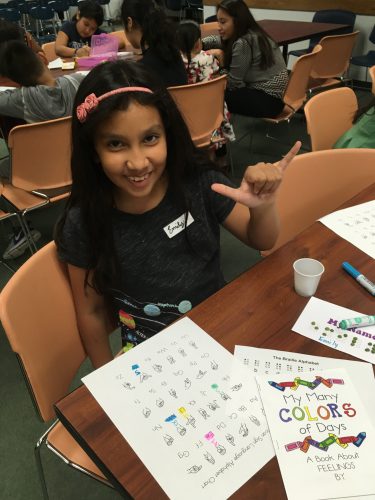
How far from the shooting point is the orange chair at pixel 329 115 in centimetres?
171

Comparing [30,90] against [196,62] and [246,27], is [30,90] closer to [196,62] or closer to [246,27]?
[196,62]

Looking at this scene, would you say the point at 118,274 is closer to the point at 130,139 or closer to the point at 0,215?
the point at 130,139

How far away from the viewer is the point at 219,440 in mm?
639

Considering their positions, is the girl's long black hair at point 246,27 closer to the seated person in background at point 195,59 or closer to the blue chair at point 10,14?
Result: the seated person in background at point 195,59

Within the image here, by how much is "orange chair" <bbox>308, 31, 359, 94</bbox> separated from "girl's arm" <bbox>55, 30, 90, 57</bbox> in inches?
76.9

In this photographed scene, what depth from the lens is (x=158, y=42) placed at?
2381 millimetres

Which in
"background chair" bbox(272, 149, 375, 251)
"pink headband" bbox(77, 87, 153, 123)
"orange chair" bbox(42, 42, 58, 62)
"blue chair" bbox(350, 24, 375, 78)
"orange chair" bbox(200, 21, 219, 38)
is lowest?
"blue chair" bbox(350, 24, 375, 78)

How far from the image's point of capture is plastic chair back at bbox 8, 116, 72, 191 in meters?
1.78

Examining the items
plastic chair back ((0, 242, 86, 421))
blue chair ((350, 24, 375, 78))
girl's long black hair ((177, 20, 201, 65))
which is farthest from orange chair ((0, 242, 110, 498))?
blue chair ((350, 24, 375, 78))

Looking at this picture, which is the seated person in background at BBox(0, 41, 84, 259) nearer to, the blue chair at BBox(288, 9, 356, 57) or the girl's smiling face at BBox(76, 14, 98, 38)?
the girl's smiling face at BBox(76, 14, 98, 38)

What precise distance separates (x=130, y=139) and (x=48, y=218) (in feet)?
6.82

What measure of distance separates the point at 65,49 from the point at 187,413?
3.82 meters

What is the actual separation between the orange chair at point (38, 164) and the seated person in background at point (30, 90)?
34 cm

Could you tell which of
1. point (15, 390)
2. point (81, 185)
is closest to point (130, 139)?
point (81, 185)
